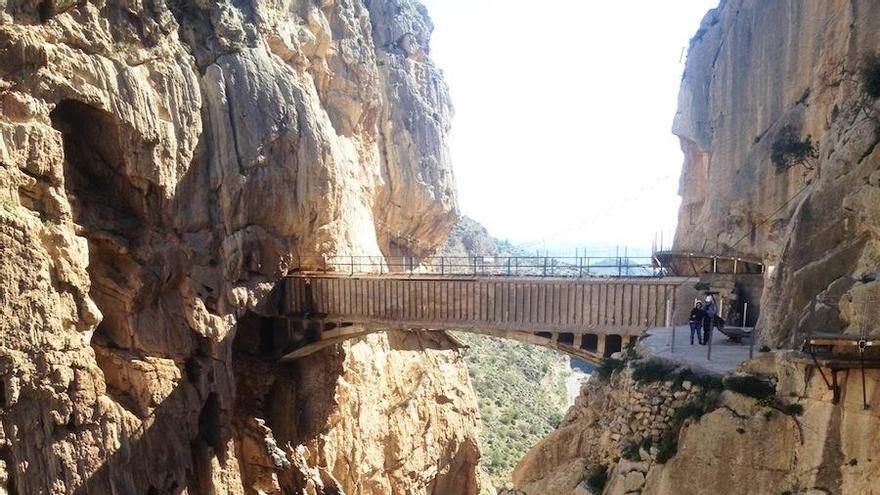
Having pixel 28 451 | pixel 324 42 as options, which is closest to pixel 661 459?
pixel 28 451

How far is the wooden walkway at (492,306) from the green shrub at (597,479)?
22.0 ft

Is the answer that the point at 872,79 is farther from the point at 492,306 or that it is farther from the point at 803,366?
the point at 492,306

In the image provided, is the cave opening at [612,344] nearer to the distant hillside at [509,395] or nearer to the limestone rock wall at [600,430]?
the limestone rock wall at [600,430]

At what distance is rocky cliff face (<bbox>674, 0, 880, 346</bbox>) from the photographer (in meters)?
8.34

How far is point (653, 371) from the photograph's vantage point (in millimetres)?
10102

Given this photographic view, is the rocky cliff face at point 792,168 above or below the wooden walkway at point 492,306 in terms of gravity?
above

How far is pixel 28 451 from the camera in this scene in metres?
13.3

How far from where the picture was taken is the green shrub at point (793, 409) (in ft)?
25.8

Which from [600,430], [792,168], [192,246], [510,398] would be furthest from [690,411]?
[510,398]

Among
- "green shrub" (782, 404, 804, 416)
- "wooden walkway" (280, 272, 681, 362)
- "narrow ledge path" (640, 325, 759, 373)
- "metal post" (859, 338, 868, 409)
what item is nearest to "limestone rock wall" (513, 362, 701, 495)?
"narrow ledge path" (640, 325, 759, 373)

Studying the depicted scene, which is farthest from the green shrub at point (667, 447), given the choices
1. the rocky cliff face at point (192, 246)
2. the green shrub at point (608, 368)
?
the rocky cliff face at point (192, 246)

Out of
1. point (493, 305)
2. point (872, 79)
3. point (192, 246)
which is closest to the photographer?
point (872, 79)

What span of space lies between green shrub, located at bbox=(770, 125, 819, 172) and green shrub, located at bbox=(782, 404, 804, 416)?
33.4ft

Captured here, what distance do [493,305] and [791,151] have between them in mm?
9822
